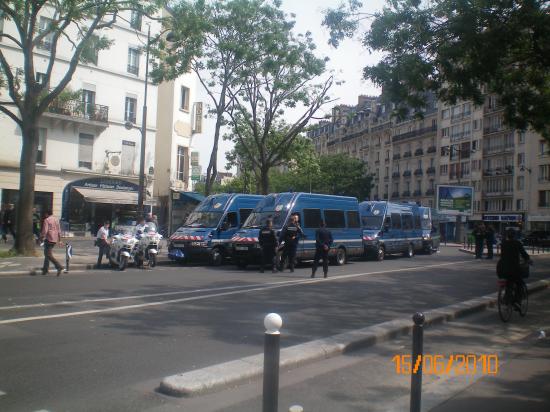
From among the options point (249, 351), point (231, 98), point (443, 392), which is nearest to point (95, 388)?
point (249, 351)

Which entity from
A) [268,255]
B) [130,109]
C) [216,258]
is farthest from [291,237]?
[130,109]

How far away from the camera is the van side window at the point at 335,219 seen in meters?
19.6

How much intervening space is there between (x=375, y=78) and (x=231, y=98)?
13.1m

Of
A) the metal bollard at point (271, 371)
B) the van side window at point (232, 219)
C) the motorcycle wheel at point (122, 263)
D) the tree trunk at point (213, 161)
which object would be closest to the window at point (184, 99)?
the tree trunk at point (213, 161)

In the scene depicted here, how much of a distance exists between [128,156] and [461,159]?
46.8m

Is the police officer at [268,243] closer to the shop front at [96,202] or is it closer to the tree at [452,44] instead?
the tree at [452,44]

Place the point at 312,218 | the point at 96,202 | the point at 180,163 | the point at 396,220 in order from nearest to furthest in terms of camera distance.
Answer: the point at 312,218 → the point at 396,220 → the point at 96,202 → the point at 180,163

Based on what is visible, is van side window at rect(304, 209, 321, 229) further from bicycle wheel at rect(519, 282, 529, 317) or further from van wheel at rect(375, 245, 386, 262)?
bicycle wheel at rect(519, 282, 529, 317)

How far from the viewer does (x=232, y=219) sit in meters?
19.4

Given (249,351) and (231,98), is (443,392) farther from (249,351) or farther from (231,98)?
(231,98)

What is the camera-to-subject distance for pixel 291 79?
2445cm

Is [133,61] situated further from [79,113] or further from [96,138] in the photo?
[96,138]

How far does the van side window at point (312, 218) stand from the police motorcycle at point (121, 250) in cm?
604

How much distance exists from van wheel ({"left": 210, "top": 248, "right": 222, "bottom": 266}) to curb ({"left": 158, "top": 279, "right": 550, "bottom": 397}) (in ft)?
33.6
